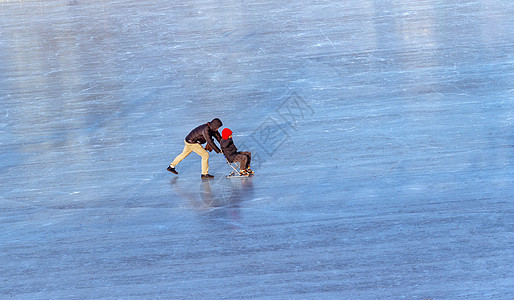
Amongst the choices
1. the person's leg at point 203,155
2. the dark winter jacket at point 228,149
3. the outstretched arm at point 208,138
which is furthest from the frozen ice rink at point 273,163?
the outstretched arm at point 208,138

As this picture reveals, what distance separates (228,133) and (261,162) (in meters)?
1.49

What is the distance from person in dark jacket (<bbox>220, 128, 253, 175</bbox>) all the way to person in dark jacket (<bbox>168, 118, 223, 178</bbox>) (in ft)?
0.47

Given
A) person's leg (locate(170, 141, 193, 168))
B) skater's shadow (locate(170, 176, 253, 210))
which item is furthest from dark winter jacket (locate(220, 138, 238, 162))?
person's leg (locate(170, 141, 193, 168))

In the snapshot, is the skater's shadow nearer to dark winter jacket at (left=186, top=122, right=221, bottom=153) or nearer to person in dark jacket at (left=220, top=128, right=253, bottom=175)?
person in dark jacket at (left=220, top=128, right=253, bottom=175)

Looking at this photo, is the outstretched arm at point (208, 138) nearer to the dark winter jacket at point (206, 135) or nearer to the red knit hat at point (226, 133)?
the dark winter jacket at point (206, 135)

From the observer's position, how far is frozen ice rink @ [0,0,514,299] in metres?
8.41

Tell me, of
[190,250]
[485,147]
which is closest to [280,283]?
[190,250]

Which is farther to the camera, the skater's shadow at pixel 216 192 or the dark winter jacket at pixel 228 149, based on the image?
the dark winter jacket at pixel 228 149

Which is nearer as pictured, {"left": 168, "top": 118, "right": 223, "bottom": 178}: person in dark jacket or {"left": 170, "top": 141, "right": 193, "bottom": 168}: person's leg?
{"left": 168, "top": 118, "right": 223, "bottom": 178}: person in dark jacket

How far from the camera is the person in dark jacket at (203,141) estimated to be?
432 inches

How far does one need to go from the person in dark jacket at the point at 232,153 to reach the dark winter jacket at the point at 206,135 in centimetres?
15

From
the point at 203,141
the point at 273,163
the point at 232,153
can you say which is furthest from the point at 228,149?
the point at 273,163

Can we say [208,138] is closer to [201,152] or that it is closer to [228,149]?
[228,149]

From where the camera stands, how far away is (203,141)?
445 inches
